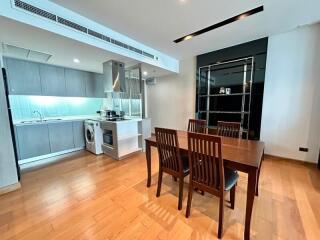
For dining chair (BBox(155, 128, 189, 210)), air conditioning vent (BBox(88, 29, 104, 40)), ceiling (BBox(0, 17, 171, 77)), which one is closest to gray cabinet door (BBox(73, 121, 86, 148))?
ceiling (BBox(0, 17, 171, 77))

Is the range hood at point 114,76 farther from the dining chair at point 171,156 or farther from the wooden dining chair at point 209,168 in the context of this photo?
the wooden dining chair at point 209,168

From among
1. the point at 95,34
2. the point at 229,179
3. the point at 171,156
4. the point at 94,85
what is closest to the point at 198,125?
the point at 171,156

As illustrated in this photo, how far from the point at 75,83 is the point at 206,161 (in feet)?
13.5

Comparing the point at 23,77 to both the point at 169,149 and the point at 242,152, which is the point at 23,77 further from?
the point at 242,152

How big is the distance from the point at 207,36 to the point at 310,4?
4.90 feet

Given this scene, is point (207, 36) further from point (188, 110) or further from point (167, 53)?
point (188, 110)

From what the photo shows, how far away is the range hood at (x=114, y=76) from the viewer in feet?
10.9

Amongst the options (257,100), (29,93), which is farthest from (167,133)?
(29,93)

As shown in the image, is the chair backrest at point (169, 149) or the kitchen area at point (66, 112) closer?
the chair backrest at point (169, 149)

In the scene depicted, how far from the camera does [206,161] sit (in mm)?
1407

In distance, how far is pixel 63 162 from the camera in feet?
10.4

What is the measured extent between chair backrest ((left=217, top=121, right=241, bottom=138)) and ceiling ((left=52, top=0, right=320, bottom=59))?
1.75 m

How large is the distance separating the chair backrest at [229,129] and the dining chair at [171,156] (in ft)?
3.17

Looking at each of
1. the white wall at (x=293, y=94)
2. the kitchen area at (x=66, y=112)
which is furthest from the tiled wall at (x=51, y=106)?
the white wall at (x=293, y=94)
